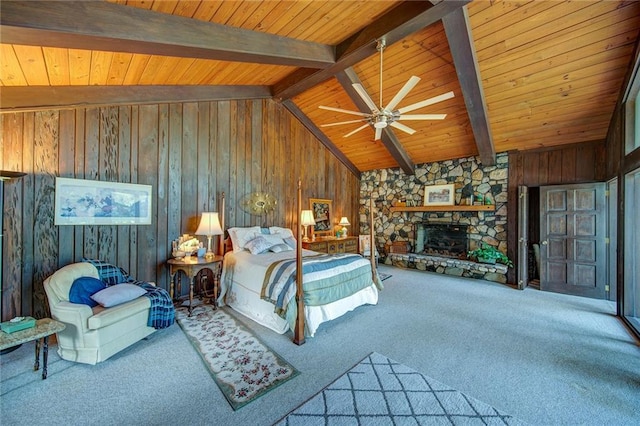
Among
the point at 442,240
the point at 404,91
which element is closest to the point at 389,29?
the point at 404,91

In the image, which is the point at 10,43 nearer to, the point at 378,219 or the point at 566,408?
the point at 566,408

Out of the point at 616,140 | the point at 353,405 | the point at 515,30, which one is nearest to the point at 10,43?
the point at 353,405

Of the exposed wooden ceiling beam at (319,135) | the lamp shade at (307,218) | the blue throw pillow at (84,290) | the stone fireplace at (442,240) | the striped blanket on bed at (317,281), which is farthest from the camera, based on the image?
the stone fireplace at (442,240)

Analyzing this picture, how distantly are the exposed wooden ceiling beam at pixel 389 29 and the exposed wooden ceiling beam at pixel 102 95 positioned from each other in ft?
5.16

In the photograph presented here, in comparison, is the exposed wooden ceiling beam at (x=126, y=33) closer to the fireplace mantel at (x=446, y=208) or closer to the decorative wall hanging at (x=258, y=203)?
the decorative wall hanging at (x=258, y=203)

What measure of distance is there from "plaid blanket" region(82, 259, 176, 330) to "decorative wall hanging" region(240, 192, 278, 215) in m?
2.23

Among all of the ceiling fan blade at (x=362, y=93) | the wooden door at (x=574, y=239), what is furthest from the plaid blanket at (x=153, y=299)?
the wooden door at (x=574, y=239)

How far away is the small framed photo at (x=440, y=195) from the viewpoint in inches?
237

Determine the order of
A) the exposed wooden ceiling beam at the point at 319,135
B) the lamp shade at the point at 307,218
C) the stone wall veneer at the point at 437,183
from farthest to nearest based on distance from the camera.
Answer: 1. the lamp shade at the point at 307,218
2. the exposed wooden ceiling beam at the point at 319,135
3. the stone wall veneer at the point at 437,183

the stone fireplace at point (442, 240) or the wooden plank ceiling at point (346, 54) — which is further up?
the wooden plank ceiling at point (346, 54)

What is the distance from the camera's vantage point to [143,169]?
3807 millimetres

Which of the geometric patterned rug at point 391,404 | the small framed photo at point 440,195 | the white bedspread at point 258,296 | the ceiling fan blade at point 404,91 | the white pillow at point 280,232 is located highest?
the ceiling fan blade at point 404,91

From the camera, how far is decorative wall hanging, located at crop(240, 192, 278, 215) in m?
5.03

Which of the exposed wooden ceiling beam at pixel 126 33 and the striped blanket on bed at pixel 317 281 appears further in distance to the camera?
the striped blanket on bed at pixel 317 281
